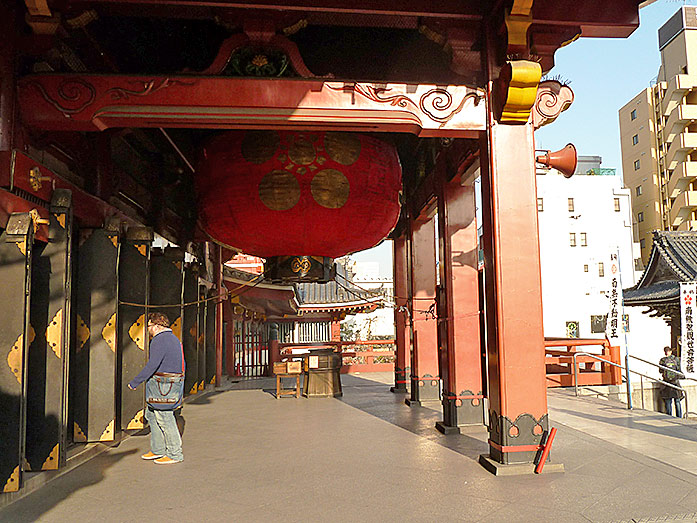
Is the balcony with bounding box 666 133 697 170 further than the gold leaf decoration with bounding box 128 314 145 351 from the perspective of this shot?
Yes

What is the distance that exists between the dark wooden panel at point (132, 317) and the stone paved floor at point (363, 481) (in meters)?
0.60

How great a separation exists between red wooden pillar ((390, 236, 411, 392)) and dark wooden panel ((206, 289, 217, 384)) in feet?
14.0

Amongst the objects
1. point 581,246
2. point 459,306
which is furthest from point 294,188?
point 581,246

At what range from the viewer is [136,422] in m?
7.64

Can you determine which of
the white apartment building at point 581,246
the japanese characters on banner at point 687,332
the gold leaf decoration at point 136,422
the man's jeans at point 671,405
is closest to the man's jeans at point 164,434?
the gold leaf decoration at point 136,422

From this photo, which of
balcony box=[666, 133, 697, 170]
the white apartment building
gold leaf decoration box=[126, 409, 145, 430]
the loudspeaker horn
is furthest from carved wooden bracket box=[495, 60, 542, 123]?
balcony box=[666, 133, 697, 170]

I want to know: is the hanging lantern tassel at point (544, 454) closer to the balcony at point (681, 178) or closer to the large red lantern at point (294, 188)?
the large red lantern at point (294, 188)

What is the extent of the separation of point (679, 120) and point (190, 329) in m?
38.8

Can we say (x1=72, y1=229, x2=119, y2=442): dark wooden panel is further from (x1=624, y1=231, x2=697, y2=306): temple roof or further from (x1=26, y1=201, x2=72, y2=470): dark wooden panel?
(x1=624, y1=231, x2=697, y2=306): temple roof

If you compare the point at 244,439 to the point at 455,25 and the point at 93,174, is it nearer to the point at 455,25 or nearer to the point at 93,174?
the point at 93,174

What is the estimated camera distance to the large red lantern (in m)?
6.58

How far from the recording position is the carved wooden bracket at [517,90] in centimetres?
539

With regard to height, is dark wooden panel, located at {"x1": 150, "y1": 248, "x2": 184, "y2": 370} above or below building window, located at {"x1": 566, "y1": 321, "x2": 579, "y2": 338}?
above

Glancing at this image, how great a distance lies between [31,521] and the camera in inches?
165
